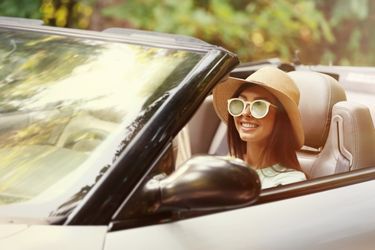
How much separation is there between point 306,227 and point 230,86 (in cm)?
124

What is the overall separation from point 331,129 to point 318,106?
215mm

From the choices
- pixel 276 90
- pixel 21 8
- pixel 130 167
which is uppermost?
pixel 130 167

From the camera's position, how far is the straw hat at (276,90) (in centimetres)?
379

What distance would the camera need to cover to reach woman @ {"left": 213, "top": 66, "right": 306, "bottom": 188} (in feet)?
12.0

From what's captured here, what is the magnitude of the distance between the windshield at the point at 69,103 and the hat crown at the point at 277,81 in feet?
3.22

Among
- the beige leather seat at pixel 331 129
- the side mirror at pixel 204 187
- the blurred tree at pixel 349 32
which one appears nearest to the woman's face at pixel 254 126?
the beige leather seat at pixel 331 129

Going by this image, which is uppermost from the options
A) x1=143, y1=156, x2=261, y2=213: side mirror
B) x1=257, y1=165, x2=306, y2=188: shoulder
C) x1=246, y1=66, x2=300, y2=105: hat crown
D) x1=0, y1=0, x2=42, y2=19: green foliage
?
x1=143, y1=156, x2=261, y2=213: side mirror

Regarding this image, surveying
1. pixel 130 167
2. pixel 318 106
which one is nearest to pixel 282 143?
pixel 318 106

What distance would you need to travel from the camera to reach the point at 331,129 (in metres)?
4.13

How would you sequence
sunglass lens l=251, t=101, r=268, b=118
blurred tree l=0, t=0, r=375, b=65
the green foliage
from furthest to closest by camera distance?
blurred tree l=0, t=0, r=375, b=65
the green foliage
sunglass lens l=251, t=101, r=268, b=118

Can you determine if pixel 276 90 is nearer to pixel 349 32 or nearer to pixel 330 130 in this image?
pixel 330 130

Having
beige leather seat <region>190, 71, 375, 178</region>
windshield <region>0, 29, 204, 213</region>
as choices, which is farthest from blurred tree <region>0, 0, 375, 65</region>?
windshield <region>0, 29, 204, 213</region>

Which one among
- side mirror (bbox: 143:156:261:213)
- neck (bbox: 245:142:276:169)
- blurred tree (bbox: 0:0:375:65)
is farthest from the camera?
blurred tree (bbox: 0:0:375:65)

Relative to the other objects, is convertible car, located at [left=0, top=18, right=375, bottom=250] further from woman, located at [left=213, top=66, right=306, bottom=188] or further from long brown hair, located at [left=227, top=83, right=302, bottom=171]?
long brown hair, located at [left=227, top=83, right=302, bottom=171]
